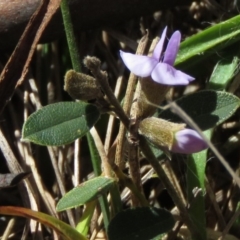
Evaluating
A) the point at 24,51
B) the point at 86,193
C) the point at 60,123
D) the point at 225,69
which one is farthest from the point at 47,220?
the point at 225,69

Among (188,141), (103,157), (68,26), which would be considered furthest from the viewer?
(68,26)

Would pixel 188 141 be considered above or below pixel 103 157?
above

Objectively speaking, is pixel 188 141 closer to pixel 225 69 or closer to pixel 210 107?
pixel 210 107

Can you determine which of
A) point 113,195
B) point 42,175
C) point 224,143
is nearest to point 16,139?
point 42,175

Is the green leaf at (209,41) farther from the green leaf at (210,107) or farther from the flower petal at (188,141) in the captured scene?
the flower petal at (188,141)

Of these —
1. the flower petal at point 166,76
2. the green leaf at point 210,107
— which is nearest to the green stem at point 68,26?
the green leaf at point 210,107

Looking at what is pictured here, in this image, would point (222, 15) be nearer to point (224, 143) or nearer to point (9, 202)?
Result: point (224, 143)

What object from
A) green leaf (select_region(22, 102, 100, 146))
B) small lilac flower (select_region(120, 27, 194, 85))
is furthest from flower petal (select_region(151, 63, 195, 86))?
green leaf (select_region(22, 102, 100, 146))
